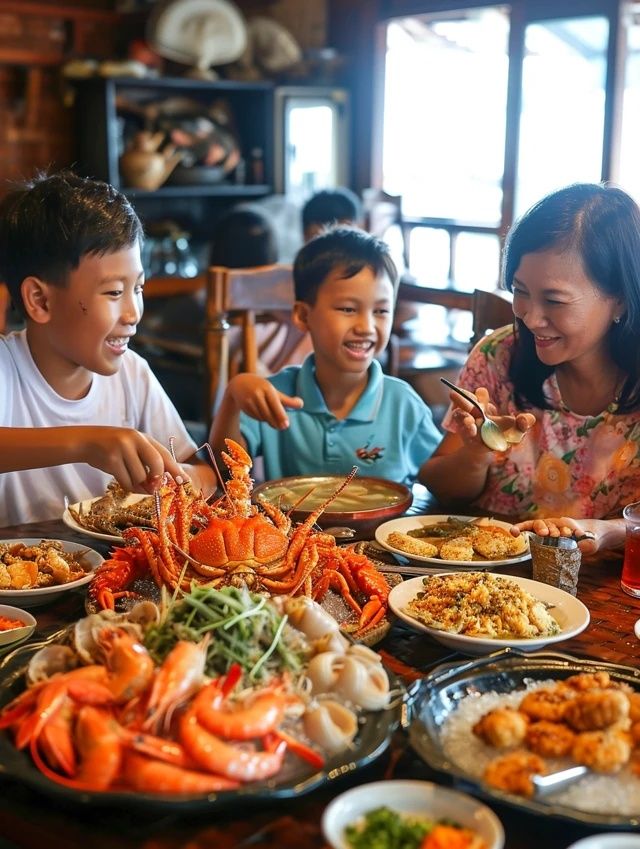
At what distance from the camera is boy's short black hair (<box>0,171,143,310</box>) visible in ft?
6.68

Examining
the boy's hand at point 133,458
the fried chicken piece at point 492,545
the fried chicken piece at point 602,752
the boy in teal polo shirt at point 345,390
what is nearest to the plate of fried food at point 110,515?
the boy's hand at point 133,458

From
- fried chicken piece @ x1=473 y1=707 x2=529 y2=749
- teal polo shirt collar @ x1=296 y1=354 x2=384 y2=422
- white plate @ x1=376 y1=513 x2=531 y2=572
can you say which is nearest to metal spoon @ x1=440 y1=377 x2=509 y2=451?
white plate @ x1=376 y1=513 x2=531 y2=572

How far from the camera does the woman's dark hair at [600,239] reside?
73.6 inches

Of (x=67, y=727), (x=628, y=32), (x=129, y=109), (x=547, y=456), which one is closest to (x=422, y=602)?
(x=67, y=727)

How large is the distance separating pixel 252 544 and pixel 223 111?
19.7 ft

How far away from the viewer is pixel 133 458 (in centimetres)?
161

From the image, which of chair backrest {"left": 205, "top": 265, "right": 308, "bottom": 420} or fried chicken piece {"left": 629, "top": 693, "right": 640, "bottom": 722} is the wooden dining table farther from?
chair backrest {"left": 205, "top": 265, "right": 308, "bottom": 420}

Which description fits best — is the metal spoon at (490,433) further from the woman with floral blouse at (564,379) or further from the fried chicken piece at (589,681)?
the fried chicken piece at (589,681)

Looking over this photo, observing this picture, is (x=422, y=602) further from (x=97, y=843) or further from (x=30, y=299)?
(x=30, y=299)

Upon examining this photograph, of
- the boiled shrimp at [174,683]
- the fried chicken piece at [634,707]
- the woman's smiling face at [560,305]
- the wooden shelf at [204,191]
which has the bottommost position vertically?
the fried chicken piece at [634,707]

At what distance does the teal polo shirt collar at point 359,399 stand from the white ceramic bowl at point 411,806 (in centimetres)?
150

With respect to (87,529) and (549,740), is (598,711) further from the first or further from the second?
(87,529)

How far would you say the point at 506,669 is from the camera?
1195mm

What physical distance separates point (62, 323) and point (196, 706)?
1251 millimetres
